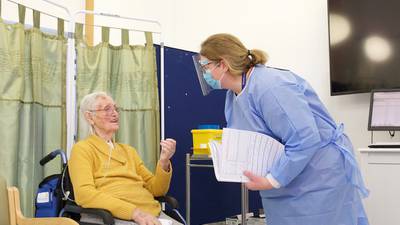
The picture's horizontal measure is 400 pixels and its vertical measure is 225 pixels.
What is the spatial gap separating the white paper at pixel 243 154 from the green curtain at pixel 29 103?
4.19ft

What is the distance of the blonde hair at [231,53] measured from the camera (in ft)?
4.98

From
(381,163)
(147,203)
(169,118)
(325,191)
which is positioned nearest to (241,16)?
(169,118)

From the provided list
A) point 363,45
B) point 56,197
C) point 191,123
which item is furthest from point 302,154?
point 363,45

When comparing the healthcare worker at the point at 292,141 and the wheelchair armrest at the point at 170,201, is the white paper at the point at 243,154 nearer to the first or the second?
the healthcare worker at the point at 292,141

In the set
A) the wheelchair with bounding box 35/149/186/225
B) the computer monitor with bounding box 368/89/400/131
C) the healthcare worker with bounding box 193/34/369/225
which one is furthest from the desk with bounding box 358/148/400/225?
the wheelchair with bounding box 35/149/186/225

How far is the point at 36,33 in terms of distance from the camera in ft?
7.72

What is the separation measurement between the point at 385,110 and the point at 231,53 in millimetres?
1638

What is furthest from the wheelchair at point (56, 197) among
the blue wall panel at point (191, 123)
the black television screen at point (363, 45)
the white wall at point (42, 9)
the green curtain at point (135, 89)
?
the black television screen at point (363, 45)

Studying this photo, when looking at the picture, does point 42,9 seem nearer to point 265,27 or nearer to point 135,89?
point 135,89

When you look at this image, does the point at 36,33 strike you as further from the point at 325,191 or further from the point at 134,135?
the point at 325,191

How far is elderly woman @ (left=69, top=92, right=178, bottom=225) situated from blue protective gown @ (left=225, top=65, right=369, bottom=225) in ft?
2.34

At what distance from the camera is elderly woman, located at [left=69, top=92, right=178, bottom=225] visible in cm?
190

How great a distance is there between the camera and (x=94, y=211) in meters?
1.83

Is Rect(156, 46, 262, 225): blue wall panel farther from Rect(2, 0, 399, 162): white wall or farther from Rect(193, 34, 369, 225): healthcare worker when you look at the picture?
Rect(193, 34, 369, 225): healthcare worker
